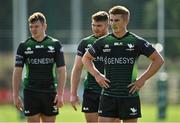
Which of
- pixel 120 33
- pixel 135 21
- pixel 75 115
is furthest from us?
pixel 135 21

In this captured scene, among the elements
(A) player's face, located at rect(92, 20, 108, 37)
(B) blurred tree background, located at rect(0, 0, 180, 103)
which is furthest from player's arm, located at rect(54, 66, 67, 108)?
(B) blurred tree background, located at rect(0, 0, 180, 103)

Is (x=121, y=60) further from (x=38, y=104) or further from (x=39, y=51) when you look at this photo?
(x=38, y=104)

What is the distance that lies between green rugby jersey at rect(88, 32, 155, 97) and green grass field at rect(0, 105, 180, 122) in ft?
35.5

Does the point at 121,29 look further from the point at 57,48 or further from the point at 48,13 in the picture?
the point at 48,13

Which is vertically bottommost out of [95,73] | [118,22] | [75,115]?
[75,115]

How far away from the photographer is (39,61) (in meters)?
13.2

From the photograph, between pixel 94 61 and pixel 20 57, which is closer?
pixel 94 61

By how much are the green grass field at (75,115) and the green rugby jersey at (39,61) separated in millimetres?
9259

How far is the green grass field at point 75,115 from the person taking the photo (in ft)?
76.4

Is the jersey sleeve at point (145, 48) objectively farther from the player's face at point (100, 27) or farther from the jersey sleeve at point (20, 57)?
the jersey sleeve at point (20, 57)

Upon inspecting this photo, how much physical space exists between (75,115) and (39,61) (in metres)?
12.1

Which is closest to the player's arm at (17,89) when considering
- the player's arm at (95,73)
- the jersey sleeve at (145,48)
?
the player's arm at (95,73)

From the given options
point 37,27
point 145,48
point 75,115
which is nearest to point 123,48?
point 145,48

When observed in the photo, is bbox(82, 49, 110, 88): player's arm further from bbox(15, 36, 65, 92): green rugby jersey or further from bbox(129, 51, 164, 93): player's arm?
Answer: bbox(15, 36, 65, 92): green rugby jersey
